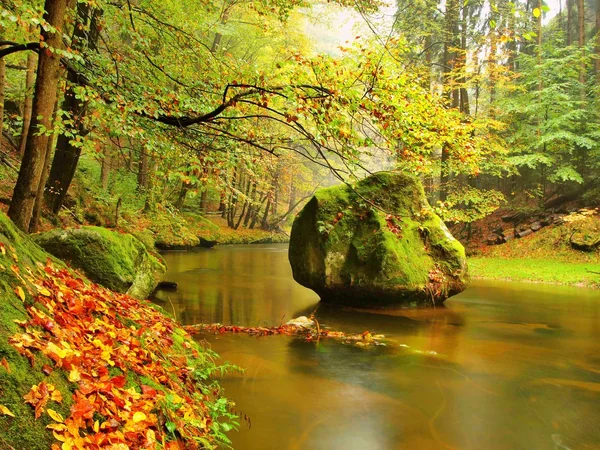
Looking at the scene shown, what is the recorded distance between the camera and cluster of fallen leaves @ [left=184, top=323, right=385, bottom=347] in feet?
21.0

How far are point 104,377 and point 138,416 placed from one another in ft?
1.14

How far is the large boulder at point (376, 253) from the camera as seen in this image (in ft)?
28.9

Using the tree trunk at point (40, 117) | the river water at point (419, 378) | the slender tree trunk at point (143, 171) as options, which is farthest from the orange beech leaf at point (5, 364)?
the slender tree trunk at point (143, 171)

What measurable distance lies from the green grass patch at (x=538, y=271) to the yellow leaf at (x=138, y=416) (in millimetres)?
13639

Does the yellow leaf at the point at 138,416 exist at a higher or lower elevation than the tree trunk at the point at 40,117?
lower

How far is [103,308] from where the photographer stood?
335 cm

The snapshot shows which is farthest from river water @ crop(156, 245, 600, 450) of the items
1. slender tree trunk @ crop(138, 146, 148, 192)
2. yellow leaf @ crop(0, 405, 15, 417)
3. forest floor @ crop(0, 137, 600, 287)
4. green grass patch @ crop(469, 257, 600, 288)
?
green grass patch @ crop(469, 257, 600, 288)

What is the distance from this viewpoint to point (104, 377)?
2.37 m

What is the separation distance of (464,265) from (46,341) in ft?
29.9

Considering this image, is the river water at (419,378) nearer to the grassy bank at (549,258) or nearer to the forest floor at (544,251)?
the grassy bank at (549,258)

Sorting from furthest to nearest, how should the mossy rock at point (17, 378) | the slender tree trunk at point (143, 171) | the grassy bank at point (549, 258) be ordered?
1. the grassy bank at point (549, 258)
2. the slender tree trunk at point (143, 171)
3. the mossy rock at point (17, 378)

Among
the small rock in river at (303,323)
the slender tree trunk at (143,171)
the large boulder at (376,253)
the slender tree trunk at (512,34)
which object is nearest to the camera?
the slender tree trunk at (512,34)

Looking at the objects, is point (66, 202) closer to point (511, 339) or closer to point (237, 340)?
point (237, 340)

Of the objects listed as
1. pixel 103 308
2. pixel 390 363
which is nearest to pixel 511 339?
pixel 390 363
